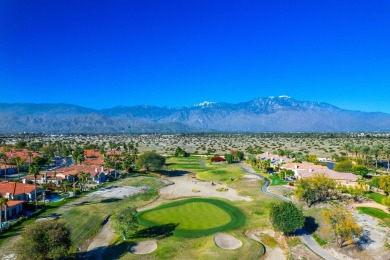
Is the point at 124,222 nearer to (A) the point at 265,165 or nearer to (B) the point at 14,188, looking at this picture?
(B) the point at 14,188

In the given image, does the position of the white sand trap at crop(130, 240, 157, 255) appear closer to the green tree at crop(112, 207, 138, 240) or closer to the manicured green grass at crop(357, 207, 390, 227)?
the green tree at crop(112, 207, 138, 240)

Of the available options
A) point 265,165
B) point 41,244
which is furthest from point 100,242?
point 265,165

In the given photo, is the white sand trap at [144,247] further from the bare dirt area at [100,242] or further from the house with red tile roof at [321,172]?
the house with red tile roof at [321,172]

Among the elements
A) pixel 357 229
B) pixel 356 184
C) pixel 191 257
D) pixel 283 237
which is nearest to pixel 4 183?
pixel 191 257

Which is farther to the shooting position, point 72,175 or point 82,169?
point 82,169

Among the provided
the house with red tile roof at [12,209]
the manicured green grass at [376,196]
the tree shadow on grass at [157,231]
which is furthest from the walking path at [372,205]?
the house with red tile roof at [12,209]

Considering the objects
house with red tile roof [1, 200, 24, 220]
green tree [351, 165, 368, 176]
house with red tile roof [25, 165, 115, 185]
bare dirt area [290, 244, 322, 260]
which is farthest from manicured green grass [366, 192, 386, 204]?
house with red tile roof [1, 200, 24, 220]
